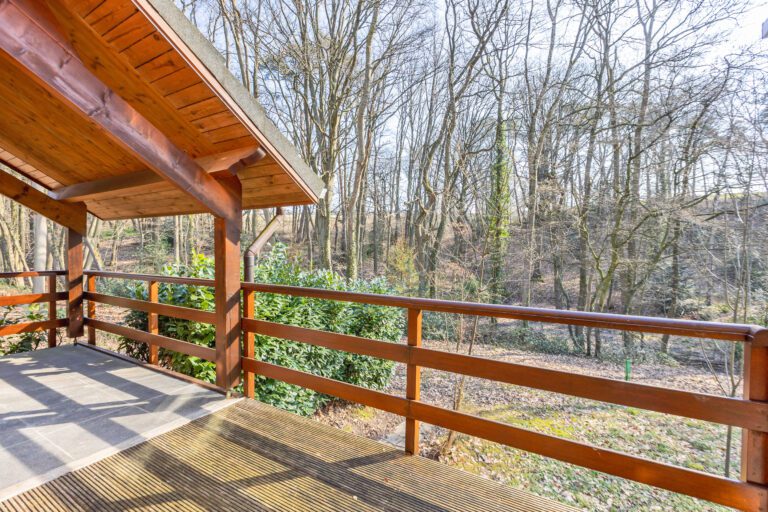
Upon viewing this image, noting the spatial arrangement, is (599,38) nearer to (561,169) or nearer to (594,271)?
(561,169)

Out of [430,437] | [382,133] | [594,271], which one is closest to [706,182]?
[594,271]

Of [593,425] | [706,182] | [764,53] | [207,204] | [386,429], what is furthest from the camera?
[706,182]

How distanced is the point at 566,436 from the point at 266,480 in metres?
5.24

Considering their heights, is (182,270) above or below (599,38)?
below

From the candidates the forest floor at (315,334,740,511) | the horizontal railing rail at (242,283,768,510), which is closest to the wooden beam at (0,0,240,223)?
the horizontal railing rail at (242,283,768,510)

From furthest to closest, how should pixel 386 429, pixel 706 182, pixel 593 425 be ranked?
1. pixel 706 182
2. pixel 593 425
3. pixel 386 429

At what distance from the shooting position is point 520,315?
1861 millimetres

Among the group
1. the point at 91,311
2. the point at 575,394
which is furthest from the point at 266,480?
the point at 91,311

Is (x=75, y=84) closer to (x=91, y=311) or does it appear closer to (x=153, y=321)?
(x=153, y=321)

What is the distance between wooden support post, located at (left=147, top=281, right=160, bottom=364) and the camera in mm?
3662

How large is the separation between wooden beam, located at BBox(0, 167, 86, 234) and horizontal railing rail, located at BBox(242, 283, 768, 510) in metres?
3.50

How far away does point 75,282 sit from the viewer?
4461 millimetres

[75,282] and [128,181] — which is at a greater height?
[128,181]

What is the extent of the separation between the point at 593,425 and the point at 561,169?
25.5 feet
